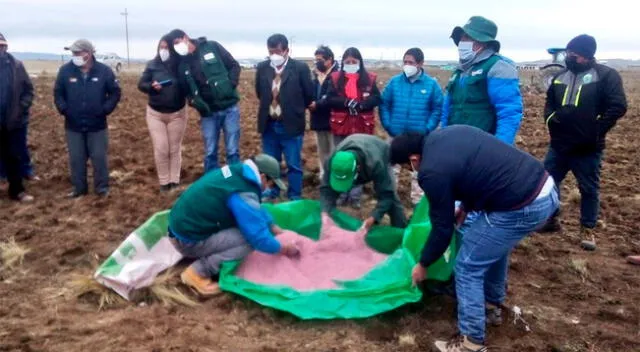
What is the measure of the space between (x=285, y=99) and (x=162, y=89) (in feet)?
4.32

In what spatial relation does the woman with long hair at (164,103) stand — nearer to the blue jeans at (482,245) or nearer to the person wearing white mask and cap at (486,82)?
the person wearing white mask and cap at (486,82)

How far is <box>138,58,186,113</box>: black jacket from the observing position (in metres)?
6.25

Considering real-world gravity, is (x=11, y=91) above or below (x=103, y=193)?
above

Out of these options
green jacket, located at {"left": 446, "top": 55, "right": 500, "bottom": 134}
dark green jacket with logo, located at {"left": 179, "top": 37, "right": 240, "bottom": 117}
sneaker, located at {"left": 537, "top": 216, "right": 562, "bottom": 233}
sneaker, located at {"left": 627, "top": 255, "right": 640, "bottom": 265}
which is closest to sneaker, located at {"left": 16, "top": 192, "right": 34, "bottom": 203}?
dark green jacket with logo, located at {"left": 179, "top": 37, "right": 240, "bottom": 117}

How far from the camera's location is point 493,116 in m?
4.46

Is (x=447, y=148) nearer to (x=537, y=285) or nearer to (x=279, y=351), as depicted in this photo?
(x=279, y=351)

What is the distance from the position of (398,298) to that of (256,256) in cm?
108

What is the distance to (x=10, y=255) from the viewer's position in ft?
15.8

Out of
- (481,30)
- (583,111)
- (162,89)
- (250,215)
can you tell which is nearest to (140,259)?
(250,215)

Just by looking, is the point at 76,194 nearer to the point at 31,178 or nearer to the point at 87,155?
the point at 87,155

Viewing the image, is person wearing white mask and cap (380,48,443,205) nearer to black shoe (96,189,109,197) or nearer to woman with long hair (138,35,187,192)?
woman with long hair (138,35,187,192)

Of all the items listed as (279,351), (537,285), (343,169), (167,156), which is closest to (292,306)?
(279,351)

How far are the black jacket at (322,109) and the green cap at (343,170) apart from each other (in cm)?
181

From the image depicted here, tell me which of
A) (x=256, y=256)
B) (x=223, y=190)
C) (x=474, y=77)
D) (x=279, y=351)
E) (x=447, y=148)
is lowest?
(x=279, y=351)
